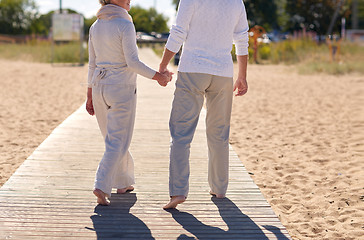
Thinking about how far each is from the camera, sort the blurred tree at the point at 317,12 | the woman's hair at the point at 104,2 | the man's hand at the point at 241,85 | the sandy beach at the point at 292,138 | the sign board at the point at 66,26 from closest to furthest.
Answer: the woman's hair at the point at 104,2 < the man's hand at the point at 241,85 < the sandy beach at the point at 292,138 < the sign board at the point at 66,26 < the blurred tree at the point at 317,12

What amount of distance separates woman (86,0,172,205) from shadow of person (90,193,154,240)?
0.39 ft

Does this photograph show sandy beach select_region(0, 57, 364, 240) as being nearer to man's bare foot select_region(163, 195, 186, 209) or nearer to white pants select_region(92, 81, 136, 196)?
man's bare foot select_region(163, 195, 186, 209)

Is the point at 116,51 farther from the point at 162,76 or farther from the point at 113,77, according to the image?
the point at 162,76

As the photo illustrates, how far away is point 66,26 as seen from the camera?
23.2 meters

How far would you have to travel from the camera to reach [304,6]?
5419cm

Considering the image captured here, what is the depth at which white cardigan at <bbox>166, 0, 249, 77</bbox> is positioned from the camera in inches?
136

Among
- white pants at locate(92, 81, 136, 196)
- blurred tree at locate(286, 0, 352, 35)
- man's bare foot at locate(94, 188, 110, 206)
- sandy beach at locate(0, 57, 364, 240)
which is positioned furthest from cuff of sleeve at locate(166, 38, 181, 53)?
blurred tree at locate(286, 0, 352, 35)

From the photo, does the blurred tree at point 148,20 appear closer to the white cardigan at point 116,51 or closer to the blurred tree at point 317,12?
the blurred tree at point 317,12

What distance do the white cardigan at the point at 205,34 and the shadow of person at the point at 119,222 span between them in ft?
3.68

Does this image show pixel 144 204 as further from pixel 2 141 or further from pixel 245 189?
pixel 2 141

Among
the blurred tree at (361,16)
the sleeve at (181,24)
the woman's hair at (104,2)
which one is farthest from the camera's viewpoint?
the blurred tree at (361,16)

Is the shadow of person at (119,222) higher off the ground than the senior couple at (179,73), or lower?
lower

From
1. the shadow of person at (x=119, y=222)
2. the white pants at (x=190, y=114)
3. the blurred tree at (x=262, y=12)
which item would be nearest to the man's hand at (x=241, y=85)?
the white pants at (x=190, y=114)

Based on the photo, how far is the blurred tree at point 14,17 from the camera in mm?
64062
